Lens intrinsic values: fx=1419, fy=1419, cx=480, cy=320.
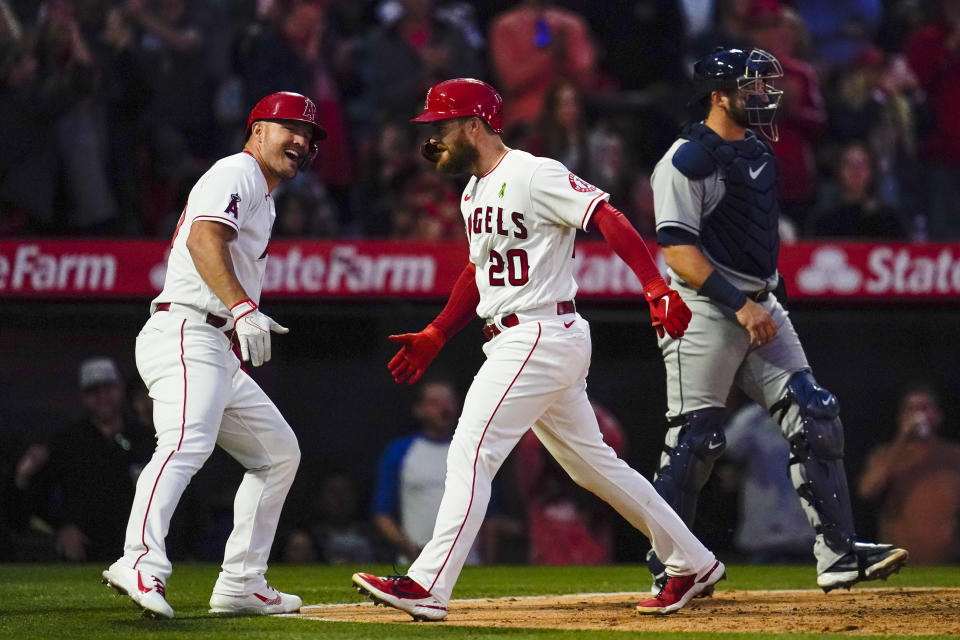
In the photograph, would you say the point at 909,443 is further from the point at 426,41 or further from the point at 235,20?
the point at 235,20

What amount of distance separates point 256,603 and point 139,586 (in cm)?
62

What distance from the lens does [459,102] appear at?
432 cm

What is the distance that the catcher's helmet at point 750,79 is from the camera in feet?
16.4

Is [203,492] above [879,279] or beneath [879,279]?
beneath

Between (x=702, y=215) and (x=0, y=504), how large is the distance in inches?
177

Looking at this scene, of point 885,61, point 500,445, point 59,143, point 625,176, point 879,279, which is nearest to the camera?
point 500,445

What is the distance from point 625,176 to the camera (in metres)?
9.01

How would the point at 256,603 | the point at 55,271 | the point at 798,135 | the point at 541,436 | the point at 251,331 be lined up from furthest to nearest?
the point at 798,135 < the point at 55,271 < the point at 256,603 < the point at 541,436 < the point at 251,331

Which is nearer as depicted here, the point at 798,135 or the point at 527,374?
the point at 527,374

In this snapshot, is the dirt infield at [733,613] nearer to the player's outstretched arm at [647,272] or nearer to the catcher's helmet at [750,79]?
the player's outstretched arm at [647,272]

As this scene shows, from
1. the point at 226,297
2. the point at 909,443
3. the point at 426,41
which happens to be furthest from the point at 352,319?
the point at 226,297

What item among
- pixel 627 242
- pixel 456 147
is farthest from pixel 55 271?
pixel 627 242

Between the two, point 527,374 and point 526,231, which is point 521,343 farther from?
point 526,231

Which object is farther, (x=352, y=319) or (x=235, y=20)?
(x=235, y=20)
